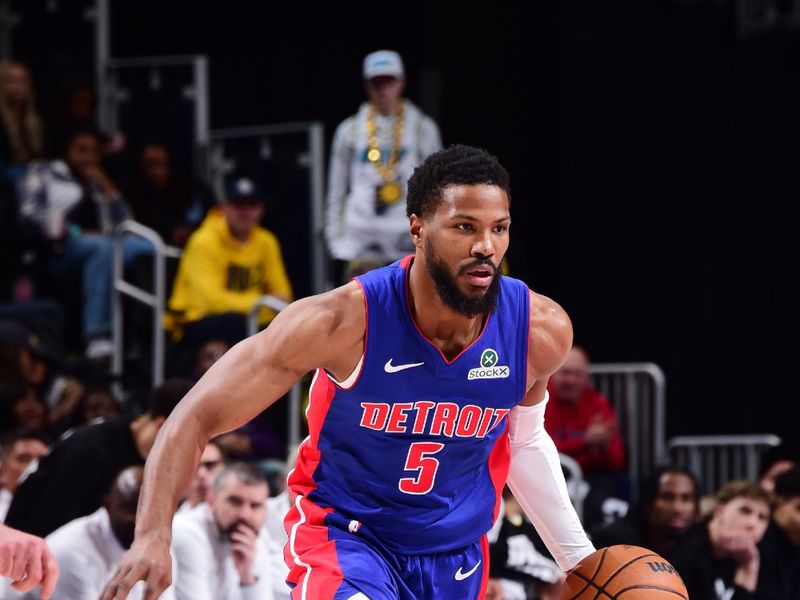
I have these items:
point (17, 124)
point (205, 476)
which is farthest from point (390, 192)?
point (205, 476)

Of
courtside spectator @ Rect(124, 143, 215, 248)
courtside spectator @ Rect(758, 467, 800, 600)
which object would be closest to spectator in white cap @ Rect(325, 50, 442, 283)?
courtside spectator @ Rect(124, 143, 215, 248)

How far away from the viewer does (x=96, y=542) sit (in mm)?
6312

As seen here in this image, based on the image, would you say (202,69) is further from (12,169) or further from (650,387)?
(650,387)

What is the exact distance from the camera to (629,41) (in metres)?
11.2

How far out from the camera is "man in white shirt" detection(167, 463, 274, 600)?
641 centimetres

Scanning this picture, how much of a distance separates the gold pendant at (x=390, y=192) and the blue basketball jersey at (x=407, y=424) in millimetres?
5103

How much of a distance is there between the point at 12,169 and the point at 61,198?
1.68ft

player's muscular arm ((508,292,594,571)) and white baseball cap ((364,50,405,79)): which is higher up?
white baseball cap ((364,50,405,79))

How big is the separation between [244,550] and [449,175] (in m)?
2.77

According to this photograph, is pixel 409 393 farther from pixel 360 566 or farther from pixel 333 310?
pixel 360 566

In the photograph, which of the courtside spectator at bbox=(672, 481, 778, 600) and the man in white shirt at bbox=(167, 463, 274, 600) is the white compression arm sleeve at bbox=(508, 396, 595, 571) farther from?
the courtside spectator at bbox=(672, 481, 778, 600)

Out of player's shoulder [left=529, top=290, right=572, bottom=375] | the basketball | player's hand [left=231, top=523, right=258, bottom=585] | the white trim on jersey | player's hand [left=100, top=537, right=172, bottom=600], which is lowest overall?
player's hand [left=231, top=523, right=258, bottom=585]

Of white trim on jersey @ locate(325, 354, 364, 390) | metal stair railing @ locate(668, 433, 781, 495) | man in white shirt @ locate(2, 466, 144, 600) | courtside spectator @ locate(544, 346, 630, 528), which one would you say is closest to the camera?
white trim on jersey @ locate(325, 354, 364, 390)

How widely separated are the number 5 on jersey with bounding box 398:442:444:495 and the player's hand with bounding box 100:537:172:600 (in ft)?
2.58
